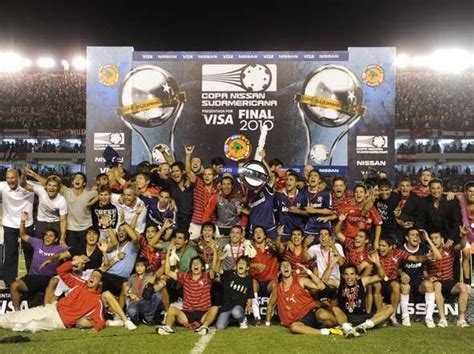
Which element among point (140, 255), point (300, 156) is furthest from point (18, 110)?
point (140, 255)

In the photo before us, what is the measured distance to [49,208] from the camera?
25.1 feet

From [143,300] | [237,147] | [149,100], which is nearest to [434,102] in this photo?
[237,147]

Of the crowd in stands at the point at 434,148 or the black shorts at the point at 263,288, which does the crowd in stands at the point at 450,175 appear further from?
the black shorts at the point at 263,288

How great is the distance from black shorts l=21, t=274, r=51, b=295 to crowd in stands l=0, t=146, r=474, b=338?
1 cm

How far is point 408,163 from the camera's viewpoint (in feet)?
82.2

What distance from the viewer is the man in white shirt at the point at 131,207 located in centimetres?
757

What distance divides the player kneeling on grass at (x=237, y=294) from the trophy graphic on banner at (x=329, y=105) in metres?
5.84

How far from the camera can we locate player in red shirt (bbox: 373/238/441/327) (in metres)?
7.04

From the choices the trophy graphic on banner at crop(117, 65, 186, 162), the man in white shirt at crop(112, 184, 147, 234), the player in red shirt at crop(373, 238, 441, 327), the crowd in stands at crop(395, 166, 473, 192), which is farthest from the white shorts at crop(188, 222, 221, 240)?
the crowd in stands at crop(395, 166, 473, 192)

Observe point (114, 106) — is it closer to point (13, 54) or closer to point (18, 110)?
point (13, 54)

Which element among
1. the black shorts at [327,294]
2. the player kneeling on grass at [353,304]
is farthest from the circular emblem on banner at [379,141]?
the black shorts at [327,294]

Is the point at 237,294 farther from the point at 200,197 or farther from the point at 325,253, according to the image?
the point at 200,197

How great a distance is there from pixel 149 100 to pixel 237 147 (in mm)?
2125

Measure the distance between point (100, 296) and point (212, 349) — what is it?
6.03 ft
